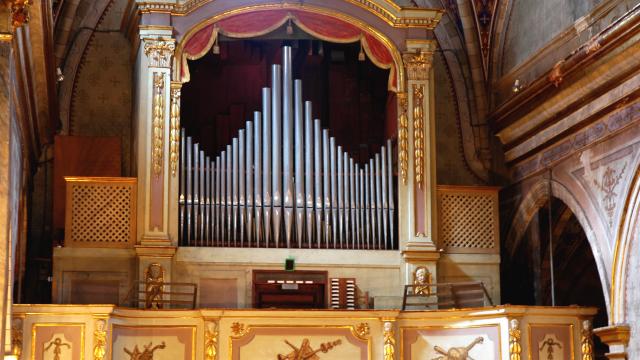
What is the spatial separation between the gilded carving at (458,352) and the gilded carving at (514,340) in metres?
0.50

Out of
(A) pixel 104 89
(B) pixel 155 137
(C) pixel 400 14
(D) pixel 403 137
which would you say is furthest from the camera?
(A) pixel 104 89

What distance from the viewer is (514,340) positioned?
15.5 m

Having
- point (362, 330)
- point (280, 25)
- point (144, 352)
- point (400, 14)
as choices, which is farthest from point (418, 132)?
point (144, 352)

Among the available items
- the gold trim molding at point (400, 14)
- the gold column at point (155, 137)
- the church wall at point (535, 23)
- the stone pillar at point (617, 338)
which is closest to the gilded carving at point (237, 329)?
the gold column at point (155, 137)

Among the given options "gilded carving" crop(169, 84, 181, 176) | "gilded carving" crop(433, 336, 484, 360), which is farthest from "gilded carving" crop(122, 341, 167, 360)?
"gilded carving" crop(433, 336, 484, 360)

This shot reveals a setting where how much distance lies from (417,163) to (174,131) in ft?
11.4

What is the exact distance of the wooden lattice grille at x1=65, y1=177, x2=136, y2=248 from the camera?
16891mm

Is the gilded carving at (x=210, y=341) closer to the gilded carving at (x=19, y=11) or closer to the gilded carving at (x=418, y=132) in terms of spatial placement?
the gilded carving at (x=418, y=132)

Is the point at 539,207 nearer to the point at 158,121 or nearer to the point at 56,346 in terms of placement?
the point at 158,121

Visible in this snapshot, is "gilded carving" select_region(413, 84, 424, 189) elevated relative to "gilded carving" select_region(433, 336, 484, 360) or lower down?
elevated

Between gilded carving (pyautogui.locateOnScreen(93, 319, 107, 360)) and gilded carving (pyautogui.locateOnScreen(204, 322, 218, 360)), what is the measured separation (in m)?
1.42

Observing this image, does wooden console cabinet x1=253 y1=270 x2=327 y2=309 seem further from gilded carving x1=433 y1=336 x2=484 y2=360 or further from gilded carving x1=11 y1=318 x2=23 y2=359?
gilded carving x1=11 y1=318 x2=23 y2=359

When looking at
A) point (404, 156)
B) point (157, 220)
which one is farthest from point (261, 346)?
point (404, 156)

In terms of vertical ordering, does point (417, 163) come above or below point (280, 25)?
below
